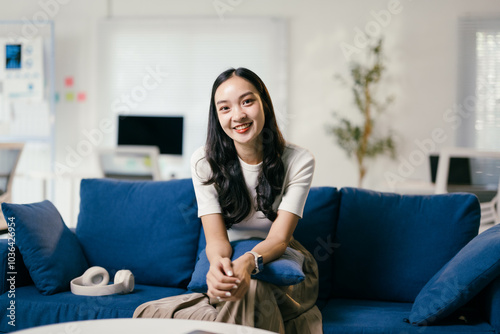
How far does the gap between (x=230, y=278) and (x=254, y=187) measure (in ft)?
1.47

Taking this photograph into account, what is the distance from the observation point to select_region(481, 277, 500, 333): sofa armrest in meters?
1.63

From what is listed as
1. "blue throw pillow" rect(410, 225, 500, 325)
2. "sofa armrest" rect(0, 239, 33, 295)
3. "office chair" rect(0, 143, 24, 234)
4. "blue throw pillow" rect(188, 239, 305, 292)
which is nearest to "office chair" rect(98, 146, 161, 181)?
"office chair" rect(0, 143, 24, 234)

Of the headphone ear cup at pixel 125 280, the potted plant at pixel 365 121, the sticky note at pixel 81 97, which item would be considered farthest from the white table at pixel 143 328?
the sticky note at pixel 81 97

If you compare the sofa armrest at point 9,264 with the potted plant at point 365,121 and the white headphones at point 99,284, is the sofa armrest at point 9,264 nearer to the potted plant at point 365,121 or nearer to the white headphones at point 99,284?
the white headphones at point 99,284

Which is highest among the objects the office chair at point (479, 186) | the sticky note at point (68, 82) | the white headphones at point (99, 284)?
the sticky note at point (68, 82)

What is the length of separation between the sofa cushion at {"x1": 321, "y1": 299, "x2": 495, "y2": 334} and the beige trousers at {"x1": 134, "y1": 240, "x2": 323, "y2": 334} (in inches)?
2.5

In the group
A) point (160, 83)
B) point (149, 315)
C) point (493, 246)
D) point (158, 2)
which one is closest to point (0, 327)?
point (149, 315)

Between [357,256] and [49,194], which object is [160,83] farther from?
[357,256]

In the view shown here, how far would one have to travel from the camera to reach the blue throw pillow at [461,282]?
1.60 metres

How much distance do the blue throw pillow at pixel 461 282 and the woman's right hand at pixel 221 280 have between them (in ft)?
2.02

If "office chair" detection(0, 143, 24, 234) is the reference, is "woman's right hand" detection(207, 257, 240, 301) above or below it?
below

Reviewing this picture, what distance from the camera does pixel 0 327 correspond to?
74.9 inches

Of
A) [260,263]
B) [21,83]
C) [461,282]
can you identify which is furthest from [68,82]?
[461,282]

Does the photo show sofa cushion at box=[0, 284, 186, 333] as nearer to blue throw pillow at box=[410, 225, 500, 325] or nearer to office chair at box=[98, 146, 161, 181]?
blue throw pillow at box=[410, 225, 500, 325]
